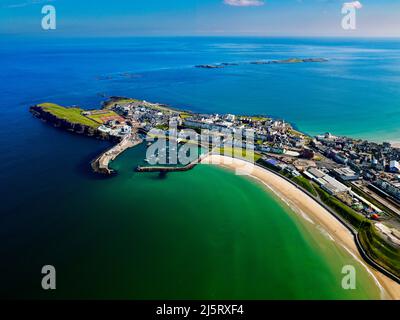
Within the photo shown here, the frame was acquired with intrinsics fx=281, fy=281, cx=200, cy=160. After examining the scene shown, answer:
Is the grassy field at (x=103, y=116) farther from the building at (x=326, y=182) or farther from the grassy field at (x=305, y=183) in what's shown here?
the building at (x=326, y=182)

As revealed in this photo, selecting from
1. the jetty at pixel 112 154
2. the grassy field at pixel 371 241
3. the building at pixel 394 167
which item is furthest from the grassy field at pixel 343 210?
the jetty at pixel 112 154

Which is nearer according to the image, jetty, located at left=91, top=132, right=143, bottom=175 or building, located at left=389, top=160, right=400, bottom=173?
building, located at left=389, top=160, right=400, bottom=173

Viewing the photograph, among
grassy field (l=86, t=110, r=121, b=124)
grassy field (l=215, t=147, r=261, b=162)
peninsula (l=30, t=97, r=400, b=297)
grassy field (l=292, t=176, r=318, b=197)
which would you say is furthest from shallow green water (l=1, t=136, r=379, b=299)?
grassy field (l=86, t=110, r=121, b=124)

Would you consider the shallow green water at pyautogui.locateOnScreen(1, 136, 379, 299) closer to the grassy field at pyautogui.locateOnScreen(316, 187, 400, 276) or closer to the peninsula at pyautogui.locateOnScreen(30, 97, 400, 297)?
the grassy field at pyautogui.locateOnScreen(316, 187, 400, 276)

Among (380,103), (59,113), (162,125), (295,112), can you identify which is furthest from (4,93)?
(380,103)

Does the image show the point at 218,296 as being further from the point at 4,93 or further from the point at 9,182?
the point at 4,93

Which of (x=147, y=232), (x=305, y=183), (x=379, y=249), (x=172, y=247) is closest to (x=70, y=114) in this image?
(x=147, y=232)
